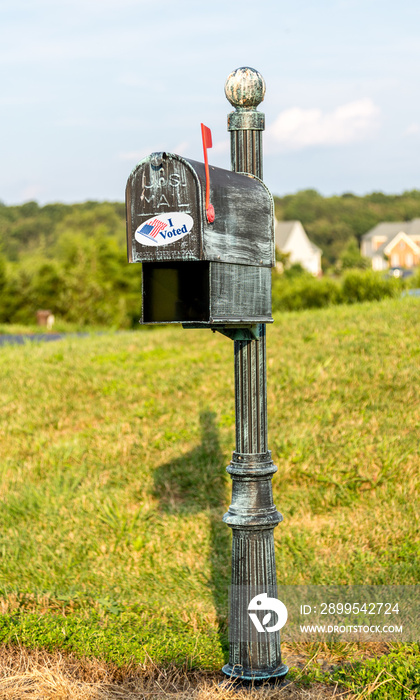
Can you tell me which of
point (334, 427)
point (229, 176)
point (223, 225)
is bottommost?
point (334, 427)

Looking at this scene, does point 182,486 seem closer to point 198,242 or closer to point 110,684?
point 110,684

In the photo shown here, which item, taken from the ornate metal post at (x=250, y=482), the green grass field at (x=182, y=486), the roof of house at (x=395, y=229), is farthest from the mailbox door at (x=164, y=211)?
the roof of house at (x=395, y=229)

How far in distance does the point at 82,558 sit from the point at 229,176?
130 inches

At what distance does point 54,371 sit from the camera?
375 inches

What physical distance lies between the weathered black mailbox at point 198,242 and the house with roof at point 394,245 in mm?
85882

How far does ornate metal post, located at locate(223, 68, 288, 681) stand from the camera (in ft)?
11.1

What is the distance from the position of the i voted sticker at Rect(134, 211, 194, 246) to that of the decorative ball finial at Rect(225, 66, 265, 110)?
0.73 m

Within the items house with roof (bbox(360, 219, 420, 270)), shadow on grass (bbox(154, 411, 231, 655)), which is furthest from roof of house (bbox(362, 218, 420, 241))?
shadow on grass (bbox(154, 411, 231, 655))

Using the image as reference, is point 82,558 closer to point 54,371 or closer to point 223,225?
point 223,225

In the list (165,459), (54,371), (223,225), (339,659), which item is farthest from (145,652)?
(54,371)

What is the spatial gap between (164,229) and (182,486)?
362 centimetres

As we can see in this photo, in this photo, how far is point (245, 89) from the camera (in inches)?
135

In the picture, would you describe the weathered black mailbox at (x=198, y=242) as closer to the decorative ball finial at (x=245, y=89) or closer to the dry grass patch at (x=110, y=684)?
the decorative ball finial at (x=245, y=89)

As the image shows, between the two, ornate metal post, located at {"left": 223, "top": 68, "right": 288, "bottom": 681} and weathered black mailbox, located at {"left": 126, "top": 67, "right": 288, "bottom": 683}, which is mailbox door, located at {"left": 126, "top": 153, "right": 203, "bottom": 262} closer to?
weathered black mailbox, located at {"left": 126, "top": 67, "right": 288, "bottom": 683}
